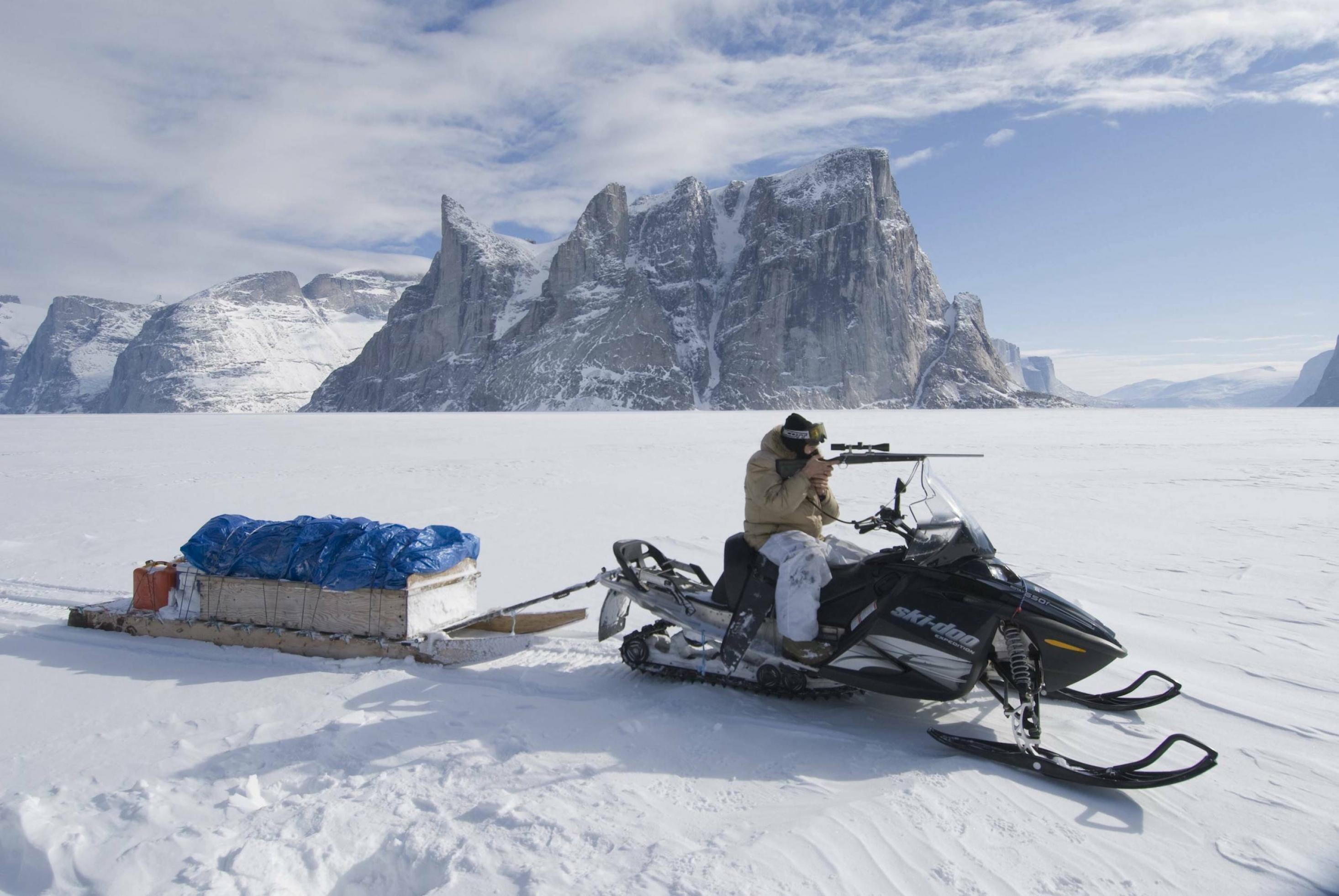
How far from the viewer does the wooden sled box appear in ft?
16.5

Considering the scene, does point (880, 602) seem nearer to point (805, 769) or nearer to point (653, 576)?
point (805, 769)

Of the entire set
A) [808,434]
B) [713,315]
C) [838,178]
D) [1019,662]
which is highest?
[838,178]

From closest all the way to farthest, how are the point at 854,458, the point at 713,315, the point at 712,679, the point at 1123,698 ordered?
the point at 854,458, the point at 1123,698, the point at 712,679, the point at 713,315

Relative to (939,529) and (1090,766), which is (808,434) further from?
(1090,766)

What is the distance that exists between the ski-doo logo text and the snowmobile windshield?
0.26 metres

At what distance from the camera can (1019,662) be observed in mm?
3580

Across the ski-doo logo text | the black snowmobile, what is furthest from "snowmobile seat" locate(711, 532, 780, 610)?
the ski-doo logo text

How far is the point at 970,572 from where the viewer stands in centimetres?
374

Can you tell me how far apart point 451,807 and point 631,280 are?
561ft

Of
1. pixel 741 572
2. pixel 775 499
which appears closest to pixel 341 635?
pixel 741 572

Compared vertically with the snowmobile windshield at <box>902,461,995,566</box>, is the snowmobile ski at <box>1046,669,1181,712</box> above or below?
below

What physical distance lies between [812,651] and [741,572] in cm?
60

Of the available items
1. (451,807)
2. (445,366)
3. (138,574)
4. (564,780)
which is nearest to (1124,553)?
(564,780)

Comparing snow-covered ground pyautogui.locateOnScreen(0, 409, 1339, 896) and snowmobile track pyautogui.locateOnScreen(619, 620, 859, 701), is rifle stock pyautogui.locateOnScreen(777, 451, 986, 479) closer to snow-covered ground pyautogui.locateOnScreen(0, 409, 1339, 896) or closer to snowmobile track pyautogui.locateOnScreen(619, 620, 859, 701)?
snowmobile track pyautogui.locateOnScreen(619, 620, 859, 701)
